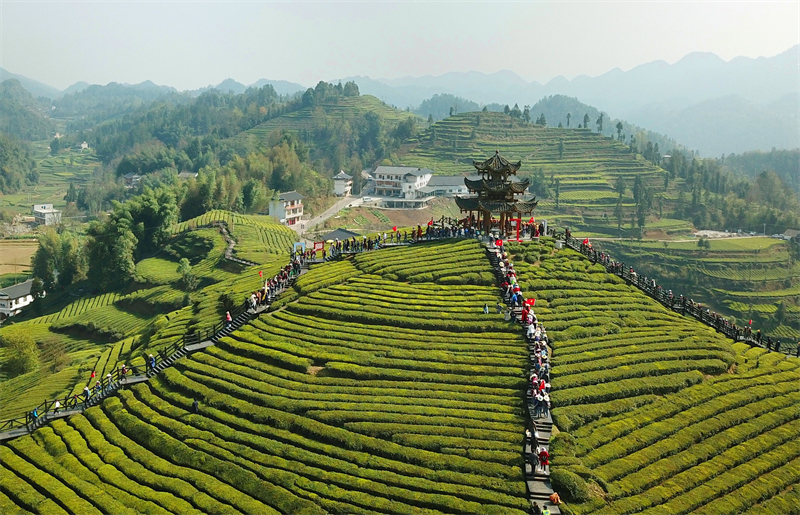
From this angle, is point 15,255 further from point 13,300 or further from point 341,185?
point 341,185

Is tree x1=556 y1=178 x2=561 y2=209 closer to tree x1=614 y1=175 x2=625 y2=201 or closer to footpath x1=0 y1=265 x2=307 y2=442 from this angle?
tree x1=614 y1=175 x2=625 y2=201

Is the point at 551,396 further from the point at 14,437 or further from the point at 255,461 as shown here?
the point at 14,437

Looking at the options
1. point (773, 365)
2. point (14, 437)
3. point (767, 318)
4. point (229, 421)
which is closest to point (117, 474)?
point (229, 421)

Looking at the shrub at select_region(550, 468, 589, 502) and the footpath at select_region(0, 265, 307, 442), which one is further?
the footpath at select_region(0, 265, 307, 442)

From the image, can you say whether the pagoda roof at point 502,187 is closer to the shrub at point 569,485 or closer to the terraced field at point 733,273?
the shrub at point 569,485

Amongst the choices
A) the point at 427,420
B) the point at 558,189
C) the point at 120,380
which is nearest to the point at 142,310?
the point at 120,380

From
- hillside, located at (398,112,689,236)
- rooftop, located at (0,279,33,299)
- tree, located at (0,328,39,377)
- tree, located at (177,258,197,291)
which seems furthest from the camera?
hillside, located at (398,112,689,236)

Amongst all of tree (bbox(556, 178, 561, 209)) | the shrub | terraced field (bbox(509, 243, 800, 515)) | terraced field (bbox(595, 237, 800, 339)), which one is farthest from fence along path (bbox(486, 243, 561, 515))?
tree (bbox(556, 178, 561, 209))
